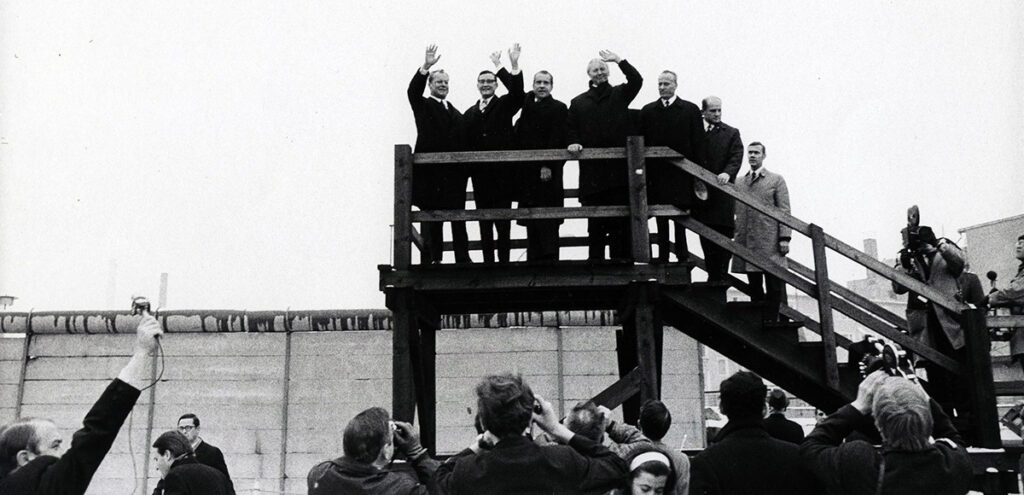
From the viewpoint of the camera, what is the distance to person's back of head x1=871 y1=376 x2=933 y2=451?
11.4 ft

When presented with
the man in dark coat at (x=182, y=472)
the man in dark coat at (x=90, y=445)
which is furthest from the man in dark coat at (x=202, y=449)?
the man in dark coat at (x=90, y=445)

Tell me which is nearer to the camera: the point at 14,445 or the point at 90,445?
the point at 90,445

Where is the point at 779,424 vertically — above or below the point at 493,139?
below

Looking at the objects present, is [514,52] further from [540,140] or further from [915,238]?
[915,238]

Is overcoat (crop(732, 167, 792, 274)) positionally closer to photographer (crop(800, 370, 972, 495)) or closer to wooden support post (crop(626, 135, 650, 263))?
wooden support post (crop(626, 135, 650, 263))

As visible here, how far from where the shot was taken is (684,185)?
7551mm

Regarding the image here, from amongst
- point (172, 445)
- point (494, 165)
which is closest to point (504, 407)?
point (172, 445)

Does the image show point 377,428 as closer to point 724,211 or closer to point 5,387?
point 724,211

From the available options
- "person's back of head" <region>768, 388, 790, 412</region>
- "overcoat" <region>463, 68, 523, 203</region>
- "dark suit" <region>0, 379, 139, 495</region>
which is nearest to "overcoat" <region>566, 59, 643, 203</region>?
"overcoat" <region>463, 68, 523, 203</region>

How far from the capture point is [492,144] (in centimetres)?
785

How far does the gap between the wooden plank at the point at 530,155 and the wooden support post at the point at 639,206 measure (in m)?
0.12

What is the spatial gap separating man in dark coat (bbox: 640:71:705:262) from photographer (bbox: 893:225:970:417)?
1909 mm

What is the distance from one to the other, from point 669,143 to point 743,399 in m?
4.32

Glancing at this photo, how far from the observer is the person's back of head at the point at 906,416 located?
3.49 metres
